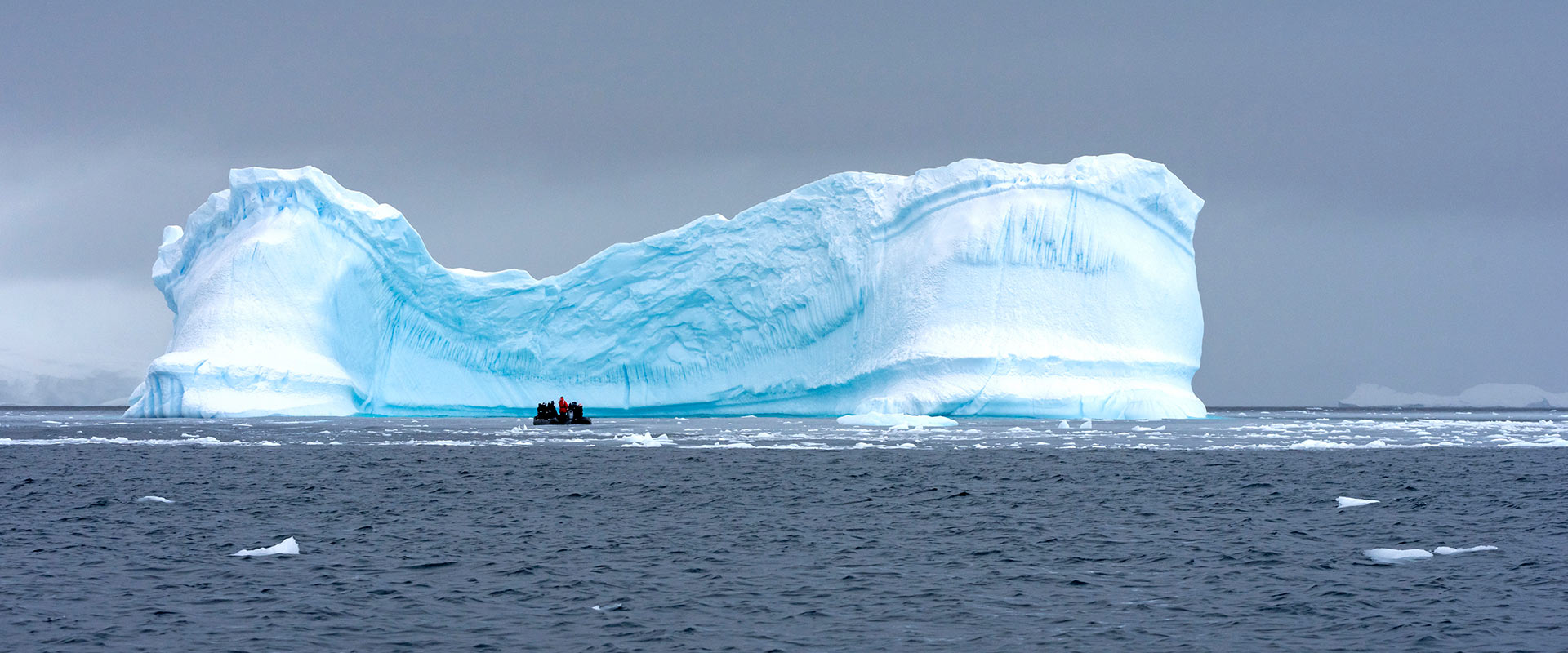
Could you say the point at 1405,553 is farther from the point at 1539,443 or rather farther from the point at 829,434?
the point at 829,434

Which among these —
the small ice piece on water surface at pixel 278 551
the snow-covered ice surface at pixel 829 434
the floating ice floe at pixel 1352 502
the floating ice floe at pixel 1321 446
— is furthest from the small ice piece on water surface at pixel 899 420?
the small ice piece on water surface at pixel 278 551

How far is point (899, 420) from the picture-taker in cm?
3064

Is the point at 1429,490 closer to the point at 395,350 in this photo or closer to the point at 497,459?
the point at 497,459

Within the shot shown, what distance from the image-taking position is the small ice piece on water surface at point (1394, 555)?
9.04m

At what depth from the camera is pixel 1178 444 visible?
22.5 meters

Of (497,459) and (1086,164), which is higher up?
(1086,164)

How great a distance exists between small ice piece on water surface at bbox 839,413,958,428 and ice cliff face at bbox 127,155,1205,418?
133cm

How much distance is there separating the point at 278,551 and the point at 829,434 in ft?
59.2

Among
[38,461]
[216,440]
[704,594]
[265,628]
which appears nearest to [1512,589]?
[704,594]

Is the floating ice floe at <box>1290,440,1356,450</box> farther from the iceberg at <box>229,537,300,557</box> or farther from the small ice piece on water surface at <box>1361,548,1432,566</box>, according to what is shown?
the iceberg at <box>229,537,300,557</box>

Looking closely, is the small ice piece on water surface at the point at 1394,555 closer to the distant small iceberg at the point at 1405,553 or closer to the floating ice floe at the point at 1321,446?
the distant small iceberg at the point at 1405,553

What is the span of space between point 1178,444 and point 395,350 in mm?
24202

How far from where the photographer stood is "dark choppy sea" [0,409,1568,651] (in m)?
6.82

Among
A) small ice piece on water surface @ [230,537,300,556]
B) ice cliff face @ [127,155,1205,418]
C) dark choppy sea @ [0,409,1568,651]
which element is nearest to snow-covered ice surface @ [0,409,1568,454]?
ice cliff face @ [127,155,1205,418]
